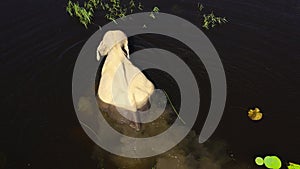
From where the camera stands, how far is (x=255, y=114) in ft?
33.0

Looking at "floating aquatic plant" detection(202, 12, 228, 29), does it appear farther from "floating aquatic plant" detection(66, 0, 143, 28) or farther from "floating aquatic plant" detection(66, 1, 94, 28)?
"floating aquatic plant" detection(66, 1, 94, 28)

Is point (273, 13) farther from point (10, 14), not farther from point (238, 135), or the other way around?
point (10, 14)

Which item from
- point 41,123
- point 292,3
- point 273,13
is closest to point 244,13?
point 273,13

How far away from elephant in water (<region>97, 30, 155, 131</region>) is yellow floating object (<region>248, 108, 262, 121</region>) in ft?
9.80

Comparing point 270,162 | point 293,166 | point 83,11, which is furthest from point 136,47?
point 293,166

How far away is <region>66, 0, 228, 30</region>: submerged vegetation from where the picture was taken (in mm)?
12930

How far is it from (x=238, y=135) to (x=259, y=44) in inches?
163

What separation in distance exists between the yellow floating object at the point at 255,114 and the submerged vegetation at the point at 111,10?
4.15m

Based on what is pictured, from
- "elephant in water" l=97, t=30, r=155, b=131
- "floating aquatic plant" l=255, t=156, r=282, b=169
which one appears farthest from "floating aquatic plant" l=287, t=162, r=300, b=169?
"elephant in water" l=97, t=30, r=155, b=131

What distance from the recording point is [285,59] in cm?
1177

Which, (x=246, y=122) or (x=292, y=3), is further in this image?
(x=292, y=3)

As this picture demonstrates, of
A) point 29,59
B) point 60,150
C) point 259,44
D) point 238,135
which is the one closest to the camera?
point 60,150

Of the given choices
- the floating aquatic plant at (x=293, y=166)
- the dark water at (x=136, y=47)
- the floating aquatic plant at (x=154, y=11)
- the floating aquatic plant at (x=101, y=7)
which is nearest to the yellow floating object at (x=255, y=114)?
the dark water at (x=136, y=47)

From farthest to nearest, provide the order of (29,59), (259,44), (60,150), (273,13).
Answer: (273,13) < (259,44) < (29,59) < (60,150)
